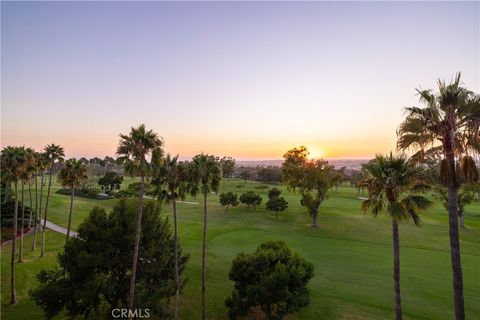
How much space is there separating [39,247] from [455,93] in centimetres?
5680

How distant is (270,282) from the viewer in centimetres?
2306

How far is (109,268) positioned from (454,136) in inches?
961

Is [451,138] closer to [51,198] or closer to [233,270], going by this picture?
[233,270]

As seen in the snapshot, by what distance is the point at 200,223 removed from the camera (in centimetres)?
6556

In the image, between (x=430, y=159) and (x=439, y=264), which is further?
(x=439, y=264)

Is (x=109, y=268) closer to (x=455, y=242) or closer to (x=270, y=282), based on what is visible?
(x=270, y=282)

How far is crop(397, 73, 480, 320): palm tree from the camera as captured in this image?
12.6m

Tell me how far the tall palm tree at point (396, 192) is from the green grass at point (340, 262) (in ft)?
38.4

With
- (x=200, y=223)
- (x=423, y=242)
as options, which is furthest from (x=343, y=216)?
(x=200, y=223)

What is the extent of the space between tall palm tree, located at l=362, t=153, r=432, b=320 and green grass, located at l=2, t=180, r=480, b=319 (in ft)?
38.4

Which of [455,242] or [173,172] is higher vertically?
[173,172]

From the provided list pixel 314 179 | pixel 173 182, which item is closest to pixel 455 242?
pixel 173 182

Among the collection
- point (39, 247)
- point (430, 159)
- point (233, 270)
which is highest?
point (430, 159)

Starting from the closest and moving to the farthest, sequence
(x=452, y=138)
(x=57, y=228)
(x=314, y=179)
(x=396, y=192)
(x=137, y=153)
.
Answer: (x=452, y=138) → (x=396, y=192) → (x=137, y=153) → (x=57, y=228) → (x=314, y=179)
